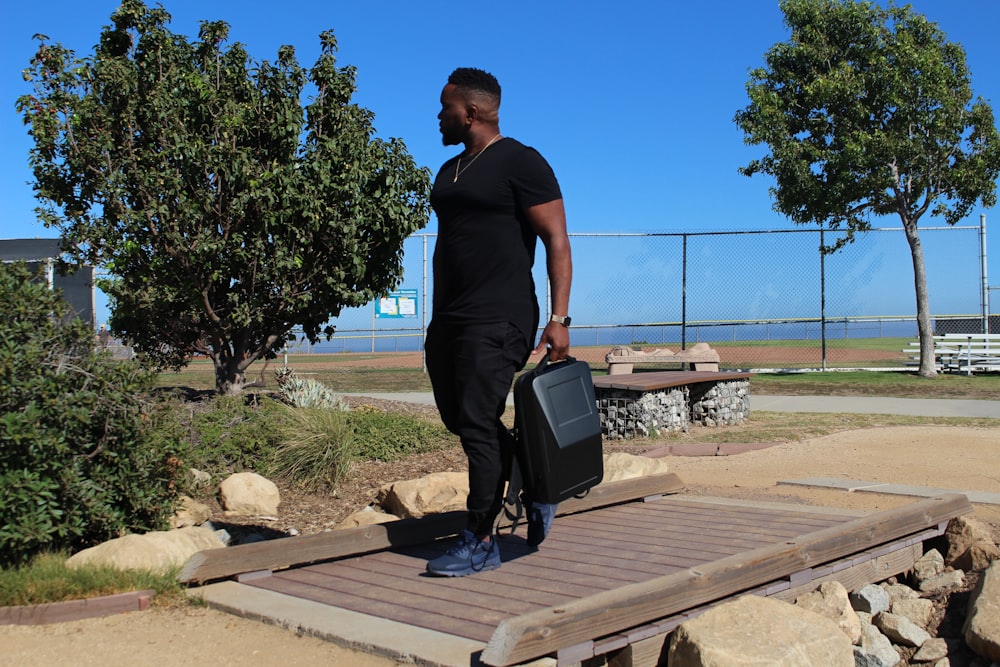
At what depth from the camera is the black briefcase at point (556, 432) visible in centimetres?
390

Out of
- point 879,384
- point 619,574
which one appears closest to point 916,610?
point 619,574

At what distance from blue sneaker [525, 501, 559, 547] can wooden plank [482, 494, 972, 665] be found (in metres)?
0.83

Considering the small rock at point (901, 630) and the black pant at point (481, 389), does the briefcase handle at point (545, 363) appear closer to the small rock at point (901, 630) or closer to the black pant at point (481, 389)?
the black pant at point (481, 389)

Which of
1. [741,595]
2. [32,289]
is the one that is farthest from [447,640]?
[32,289]

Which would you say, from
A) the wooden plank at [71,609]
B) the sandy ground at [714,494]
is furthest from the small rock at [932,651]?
the wooden plank at [71,609]

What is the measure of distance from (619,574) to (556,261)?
4.50 feet

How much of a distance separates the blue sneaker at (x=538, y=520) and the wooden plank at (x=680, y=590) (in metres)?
0.83

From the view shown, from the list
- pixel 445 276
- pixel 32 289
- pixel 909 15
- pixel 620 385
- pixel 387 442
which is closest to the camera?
pixel 445 276

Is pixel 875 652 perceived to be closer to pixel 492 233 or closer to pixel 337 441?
pixel 492 233

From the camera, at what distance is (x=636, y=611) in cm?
330

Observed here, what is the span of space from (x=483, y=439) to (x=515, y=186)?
1090 millimetres

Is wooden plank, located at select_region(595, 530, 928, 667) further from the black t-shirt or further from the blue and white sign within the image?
the blue and white sign

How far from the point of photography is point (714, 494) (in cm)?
702

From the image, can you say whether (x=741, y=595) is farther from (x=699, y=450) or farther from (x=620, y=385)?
(x=620, y=385)
